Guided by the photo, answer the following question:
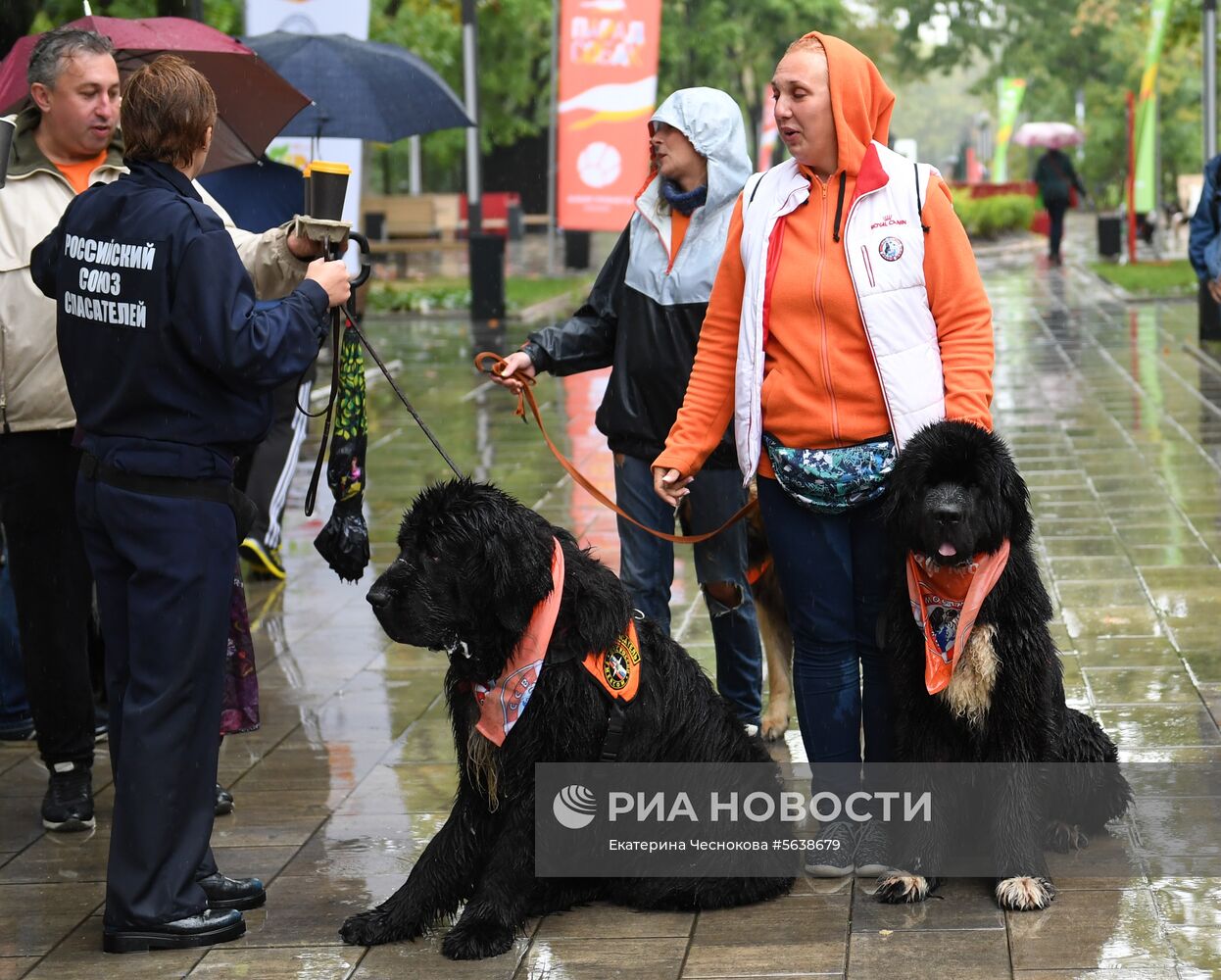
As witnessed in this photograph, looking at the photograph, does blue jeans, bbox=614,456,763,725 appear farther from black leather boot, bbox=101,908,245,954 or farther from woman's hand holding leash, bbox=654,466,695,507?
black leather boot, bbox=101,908,245,954

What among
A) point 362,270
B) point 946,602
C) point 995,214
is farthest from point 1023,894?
point 995,214

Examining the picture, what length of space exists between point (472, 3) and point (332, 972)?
17.6 metres

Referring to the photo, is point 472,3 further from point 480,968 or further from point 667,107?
point 480,968

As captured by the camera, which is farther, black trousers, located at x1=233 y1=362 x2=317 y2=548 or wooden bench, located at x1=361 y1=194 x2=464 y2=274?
wooden bench, located at x1=361 y1=194 x2=464 y2=274

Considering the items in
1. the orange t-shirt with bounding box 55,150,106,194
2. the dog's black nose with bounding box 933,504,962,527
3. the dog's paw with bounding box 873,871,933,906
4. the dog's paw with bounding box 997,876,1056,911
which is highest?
the orange t-shirt with bounding box 55,150,106,194

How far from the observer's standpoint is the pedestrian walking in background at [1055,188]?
27.1 meters

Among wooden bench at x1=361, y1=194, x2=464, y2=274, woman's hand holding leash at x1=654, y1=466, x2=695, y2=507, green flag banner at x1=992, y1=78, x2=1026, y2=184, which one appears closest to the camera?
woman's hand holding leash at x1=654, y1=466, x2=695, y2=507

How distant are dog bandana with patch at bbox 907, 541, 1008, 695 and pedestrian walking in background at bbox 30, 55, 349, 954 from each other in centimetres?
160

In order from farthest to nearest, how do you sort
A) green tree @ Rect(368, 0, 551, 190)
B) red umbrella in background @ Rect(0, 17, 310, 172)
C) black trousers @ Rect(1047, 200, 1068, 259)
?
black trousers @ Rect(1047, 200, 1068, 259) < green tree @ Rect(368, 0, 551, 190) < red umbrella in background @ Rect(0, 17, 310, 172)

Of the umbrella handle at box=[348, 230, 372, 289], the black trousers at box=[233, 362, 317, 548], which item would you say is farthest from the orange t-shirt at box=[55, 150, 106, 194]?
the black trousers at box=[233, 362, 317, 548]

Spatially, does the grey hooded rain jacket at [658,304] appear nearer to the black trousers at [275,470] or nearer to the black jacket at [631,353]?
the black jacket at [631,353]

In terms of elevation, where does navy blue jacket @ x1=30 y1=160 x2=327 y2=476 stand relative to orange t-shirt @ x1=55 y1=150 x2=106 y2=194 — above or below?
below

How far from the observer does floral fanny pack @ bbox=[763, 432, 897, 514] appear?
4539mm

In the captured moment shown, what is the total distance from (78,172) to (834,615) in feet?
8.57
